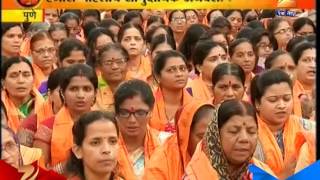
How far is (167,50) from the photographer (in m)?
2.27

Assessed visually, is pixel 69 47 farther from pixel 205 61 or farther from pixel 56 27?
pixel 205 61

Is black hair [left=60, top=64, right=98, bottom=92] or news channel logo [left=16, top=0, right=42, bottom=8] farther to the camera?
black hair [left=60, top=64, right=98, bottom=92]

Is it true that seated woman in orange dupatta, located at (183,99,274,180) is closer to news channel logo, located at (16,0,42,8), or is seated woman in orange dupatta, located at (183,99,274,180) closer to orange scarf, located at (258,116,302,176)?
orange scarf, located at (258,116,302,176)

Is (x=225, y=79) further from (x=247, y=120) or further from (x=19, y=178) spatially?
(x=19, y=178)

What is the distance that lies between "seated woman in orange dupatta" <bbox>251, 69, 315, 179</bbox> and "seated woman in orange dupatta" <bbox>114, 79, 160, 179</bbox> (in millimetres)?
279

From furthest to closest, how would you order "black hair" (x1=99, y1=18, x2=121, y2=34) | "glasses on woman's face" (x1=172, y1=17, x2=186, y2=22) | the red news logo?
"black hair" (x1=99, y1=18, x2=121, y2=34) < "glasses on woman's face" (x1=172, y1=17, x2=186, y2=22) < the red news logo

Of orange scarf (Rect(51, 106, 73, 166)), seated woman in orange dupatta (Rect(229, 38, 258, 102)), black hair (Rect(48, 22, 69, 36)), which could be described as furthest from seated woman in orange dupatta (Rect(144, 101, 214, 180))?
black hair (Rect(48, 22, 69, 36))

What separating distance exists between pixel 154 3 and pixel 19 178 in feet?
1.74

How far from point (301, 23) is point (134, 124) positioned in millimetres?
640

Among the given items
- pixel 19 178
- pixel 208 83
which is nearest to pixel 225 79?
pixel 208 83

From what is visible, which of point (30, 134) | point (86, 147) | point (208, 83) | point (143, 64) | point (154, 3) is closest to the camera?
point (86, 147)

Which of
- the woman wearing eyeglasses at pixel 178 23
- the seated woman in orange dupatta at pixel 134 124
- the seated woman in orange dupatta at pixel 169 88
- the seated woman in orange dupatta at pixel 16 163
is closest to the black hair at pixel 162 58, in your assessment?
the seated woman in orange dupatta at pixel 169 88

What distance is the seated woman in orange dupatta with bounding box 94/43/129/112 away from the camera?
2182 mm

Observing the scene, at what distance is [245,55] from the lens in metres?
2.22
